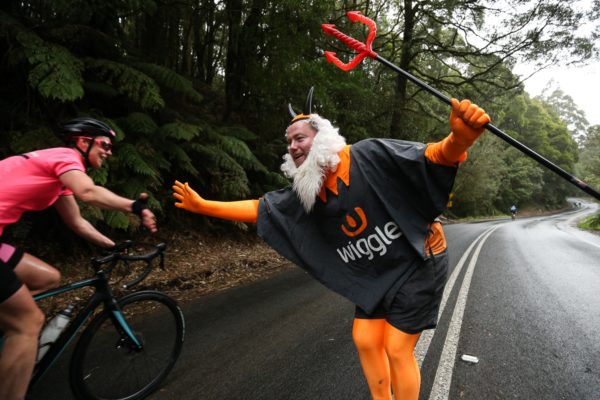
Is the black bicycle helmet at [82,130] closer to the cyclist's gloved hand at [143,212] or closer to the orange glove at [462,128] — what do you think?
the cyclist's gloved hand at [143,212]

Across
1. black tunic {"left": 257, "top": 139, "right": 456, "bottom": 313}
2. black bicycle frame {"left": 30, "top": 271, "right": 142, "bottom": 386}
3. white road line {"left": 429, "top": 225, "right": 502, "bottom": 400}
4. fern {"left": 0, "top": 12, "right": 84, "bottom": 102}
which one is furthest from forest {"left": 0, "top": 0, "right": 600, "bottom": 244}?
white road line {"left": 429, "top": 225, "right": 502, "bottom": 400}

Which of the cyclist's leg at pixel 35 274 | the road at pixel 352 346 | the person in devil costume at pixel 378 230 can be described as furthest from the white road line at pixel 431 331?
the cyclist's leg at pixel 35 274

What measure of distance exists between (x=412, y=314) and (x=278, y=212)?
41.5 inches

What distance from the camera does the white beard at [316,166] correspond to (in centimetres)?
190

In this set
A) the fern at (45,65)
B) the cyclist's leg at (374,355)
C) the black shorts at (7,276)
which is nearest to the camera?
the black shorts at (7,276)

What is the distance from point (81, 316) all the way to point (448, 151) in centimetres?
261

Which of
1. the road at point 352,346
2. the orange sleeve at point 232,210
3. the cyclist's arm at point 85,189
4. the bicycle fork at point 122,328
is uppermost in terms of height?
the cyclist's arm at point 85,189

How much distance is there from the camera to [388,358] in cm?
194

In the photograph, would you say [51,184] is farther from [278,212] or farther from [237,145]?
[237,145]

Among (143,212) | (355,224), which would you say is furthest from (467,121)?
(143,212)

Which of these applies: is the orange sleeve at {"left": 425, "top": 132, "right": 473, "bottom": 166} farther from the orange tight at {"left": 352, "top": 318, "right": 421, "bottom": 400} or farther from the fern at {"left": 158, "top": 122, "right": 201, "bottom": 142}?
the fern at {"left": 158, "top": 122, "right": 201, "bottom": 142}

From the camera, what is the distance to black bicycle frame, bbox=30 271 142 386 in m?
2.07

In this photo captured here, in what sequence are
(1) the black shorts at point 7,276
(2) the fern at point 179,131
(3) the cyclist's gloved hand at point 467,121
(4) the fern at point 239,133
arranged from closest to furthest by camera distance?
(3) the cyclist's gloved hand at point 467,121 < (1) the black shorts at point 7,276 < (2) the fern at point 179,131 < (4) the fern at point 239,133

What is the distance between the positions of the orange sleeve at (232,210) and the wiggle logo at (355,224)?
653 mm
